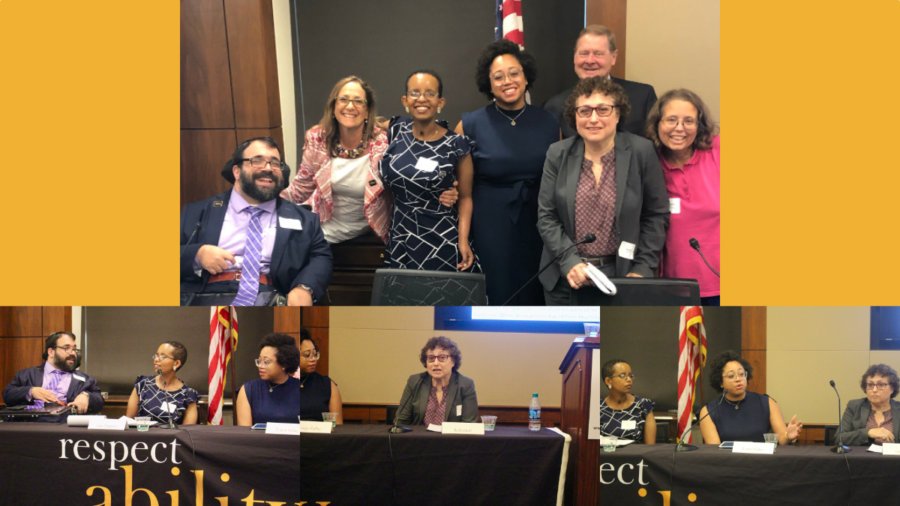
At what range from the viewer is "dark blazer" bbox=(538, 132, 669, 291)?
15.0ft

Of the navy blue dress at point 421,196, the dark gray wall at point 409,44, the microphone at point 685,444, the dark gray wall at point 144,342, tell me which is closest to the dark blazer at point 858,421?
the microphone at point 685,444

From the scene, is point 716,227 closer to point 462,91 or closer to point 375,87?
point 462,91

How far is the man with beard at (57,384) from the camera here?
4832 mm

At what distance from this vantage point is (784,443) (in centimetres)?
439

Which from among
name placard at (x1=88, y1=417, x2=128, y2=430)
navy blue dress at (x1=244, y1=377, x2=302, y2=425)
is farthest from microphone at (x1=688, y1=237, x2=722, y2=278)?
name placard at (x1=88, y1=417, x2=128, y2=430)

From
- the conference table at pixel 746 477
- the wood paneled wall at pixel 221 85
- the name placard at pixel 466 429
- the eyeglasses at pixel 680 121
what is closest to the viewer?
the conference table at pixel 746 477

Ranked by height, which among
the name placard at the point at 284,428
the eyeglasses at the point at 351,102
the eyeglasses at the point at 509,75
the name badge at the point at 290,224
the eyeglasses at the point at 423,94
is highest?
the eyeglasses at the point at 509,75

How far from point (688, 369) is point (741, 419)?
301mm

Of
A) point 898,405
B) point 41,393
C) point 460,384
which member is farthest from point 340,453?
point 898,405

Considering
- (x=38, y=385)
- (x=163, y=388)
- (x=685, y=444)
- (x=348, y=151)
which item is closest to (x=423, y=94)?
(x=348, y=151)

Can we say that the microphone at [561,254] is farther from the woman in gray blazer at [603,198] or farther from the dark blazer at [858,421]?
the dark blazer at [858,421]

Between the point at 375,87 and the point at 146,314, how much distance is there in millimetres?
1450

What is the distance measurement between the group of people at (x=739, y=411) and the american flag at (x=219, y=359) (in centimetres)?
163

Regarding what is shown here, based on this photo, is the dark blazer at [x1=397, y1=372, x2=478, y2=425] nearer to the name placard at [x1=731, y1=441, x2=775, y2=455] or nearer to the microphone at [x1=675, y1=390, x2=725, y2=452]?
the microphone at [x1=675, y1=390, x2=725, y2=452]
